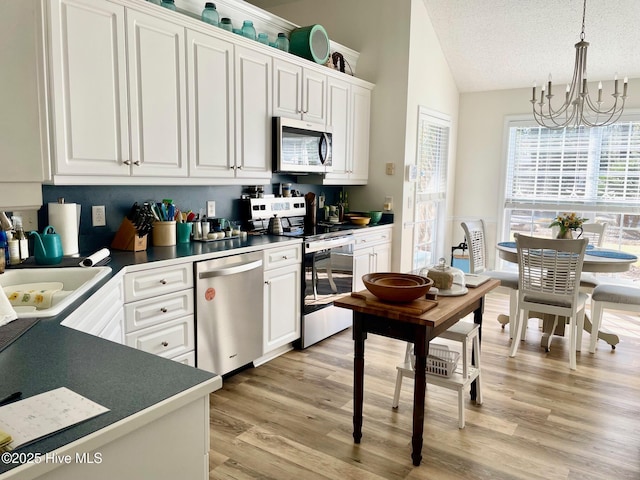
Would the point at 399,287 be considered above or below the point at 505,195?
below

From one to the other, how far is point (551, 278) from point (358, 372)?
194cm

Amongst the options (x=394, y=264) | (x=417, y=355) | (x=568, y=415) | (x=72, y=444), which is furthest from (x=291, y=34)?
(x=72, y=444)

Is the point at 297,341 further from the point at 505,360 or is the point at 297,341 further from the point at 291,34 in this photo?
the point at 291,34

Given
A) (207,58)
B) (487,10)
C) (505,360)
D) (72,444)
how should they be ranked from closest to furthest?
(72,444)
(207,58)
(505,360)
(487,10)

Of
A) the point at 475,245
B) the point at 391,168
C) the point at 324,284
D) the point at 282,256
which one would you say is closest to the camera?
the point at 282,256

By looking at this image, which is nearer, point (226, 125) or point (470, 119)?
point (226, 125)

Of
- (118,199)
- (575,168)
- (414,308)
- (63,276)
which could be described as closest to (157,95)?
(118,199)

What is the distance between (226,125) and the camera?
3236 mm

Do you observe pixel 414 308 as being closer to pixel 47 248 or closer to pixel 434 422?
pixel 434 422

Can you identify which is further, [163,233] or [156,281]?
[163,233]

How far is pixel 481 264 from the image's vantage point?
14.8ft

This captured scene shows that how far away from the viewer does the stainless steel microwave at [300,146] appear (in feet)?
12.0

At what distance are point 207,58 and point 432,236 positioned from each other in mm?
3531

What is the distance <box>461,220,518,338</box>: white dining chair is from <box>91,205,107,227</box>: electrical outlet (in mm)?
2987
